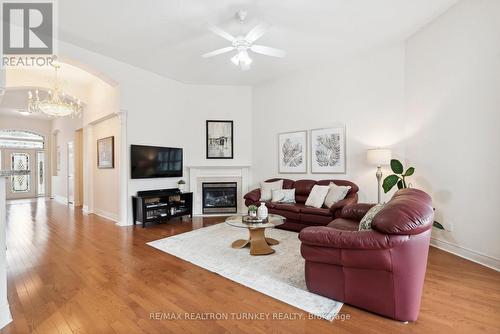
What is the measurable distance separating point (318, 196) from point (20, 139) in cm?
1180

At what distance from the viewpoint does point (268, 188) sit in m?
5.20

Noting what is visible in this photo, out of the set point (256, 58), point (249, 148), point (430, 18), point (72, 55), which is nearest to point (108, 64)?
point (72, 55)

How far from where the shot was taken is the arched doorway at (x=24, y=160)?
30.1ft

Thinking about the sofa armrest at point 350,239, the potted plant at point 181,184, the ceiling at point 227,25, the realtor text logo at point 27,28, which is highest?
the ceiling at point 227,25

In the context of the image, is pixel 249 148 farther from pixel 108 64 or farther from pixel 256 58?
pixel 108 64

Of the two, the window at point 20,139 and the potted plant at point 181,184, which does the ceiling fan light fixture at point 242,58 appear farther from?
the window at point 20,139

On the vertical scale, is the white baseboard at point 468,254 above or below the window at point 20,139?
below

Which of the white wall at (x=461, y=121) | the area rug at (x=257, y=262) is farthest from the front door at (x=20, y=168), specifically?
the white wall at (x=461, y=121)

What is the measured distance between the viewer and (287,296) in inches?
84.4

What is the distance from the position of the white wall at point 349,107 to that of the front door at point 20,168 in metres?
9.94

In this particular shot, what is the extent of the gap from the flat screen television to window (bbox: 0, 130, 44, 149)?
7798 millimetres

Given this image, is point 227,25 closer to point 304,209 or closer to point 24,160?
point 304,209

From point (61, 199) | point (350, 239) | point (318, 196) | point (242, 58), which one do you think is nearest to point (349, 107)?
point (318, 196)

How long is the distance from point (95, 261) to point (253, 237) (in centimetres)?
205
